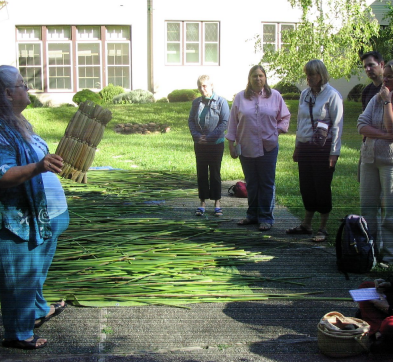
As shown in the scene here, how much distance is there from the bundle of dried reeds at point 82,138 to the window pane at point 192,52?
870 centimetres

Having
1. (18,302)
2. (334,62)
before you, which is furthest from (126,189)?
(18,302)

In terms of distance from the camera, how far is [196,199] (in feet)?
14.4

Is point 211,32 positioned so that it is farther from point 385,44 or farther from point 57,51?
point 385,44

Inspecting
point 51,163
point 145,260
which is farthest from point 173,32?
point 51,163

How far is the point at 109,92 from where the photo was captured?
650 centimetres

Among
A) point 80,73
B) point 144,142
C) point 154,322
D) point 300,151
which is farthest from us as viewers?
point 80,73

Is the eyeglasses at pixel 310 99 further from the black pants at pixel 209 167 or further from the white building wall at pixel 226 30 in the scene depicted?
the white building wall at pixel 226 30

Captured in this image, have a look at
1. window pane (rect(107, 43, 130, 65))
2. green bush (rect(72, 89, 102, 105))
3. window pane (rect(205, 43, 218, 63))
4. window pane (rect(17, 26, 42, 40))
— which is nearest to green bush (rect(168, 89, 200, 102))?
window pane (rect(107, 43, 130, 65))

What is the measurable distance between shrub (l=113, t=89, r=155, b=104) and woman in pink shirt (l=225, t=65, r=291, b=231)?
9.77 ft

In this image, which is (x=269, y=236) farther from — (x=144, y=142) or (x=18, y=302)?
(x=144, y=142)

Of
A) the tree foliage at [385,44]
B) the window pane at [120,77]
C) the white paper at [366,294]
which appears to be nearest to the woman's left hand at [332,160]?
the white paper at [366,294]

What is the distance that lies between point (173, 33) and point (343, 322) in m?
9.51

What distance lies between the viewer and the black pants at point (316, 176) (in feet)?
10.6

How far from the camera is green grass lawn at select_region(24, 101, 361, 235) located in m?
3.77
